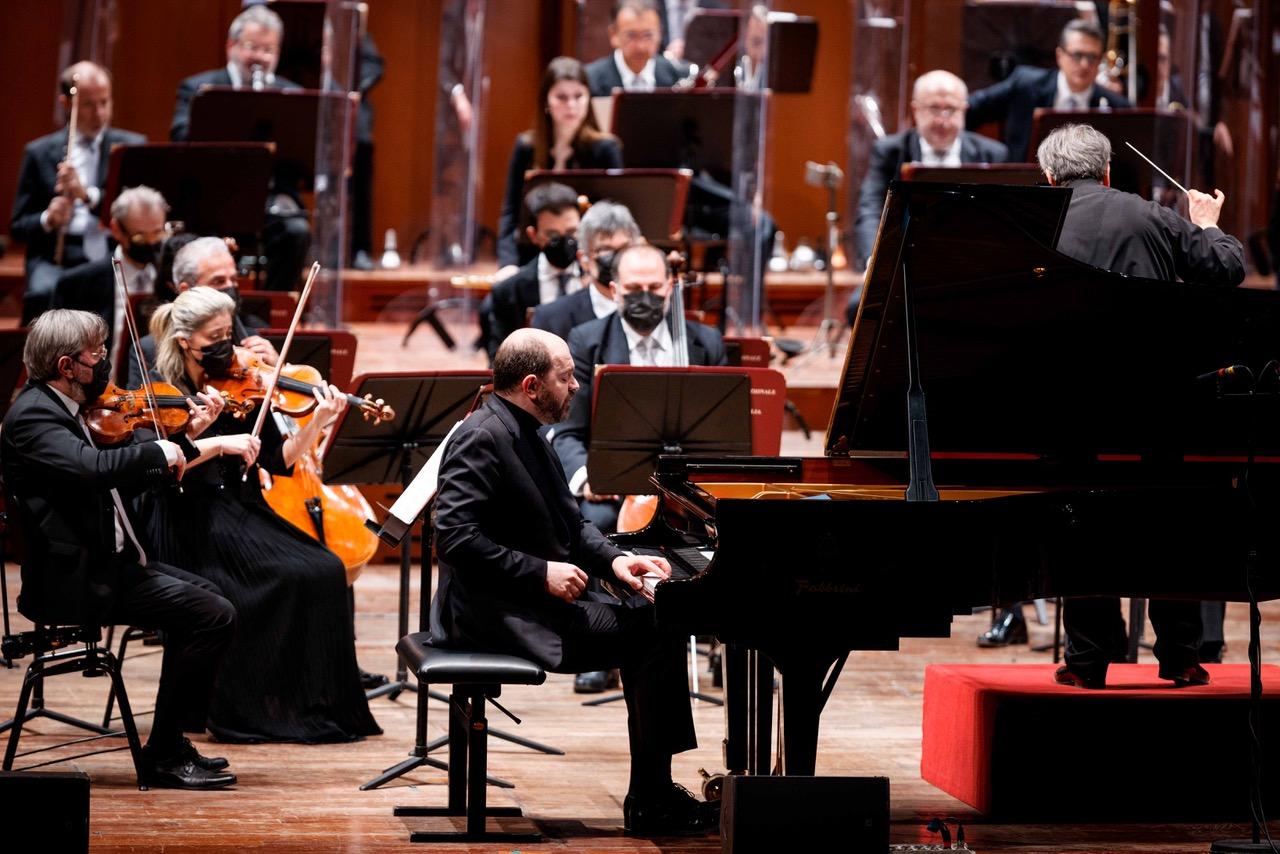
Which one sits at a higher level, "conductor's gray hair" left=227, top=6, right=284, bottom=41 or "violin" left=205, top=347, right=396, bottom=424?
"conductor's gray hair" left=227, top=6, right=284, bottom=41

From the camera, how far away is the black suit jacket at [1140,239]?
4.48 meters

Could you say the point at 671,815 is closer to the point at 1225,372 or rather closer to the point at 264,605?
the point at 264,605

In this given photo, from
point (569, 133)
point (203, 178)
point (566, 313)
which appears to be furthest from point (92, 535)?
point (569, 133)

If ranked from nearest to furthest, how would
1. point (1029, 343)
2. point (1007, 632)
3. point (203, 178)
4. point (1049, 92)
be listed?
point (1029, 343), point (1007, 632), point (203, 178), point (1049, 92)

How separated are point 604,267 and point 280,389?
54.4 inches

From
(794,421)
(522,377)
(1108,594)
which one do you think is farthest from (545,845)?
(794,421)

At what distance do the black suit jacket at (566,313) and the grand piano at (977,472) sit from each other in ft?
5.55

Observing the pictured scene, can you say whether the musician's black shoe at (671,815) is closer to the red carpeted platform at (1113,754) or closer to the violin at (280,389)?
the red carpeted platform at (1113,754)

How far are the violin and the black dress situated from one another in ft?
0.26

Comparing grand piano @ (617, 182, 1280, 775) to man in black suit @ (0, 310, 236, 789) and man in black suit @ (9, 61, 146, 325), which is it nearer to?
man in black suit @ (0, 310, 236, 789)

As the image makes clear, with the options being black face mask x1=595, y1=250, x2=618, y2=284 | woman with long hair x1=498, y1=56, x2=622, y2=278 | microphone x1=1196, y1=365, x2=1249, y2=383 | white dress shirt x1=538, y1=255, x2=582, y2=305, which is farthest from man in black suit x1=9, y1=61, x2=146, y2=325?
microphone x1=1196, y1=365, x2=1249, y2=383

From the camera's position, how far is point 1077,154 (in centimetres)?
448

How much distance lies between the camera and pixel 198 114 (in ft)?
24.9

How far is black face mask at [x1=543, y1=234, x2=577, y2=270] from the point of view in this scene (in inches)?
259
